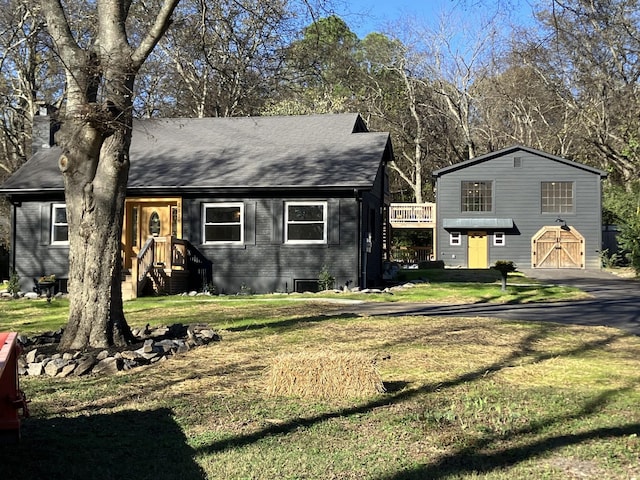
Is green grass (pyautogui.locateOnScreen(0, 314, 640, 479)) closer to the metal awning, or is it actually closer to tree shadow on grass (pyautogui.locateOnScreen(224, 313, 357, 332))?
tree shadow on grass (pyautogui.locateOnScreen(224, 313, 357, 332))

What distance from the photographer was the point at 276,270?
20281 millimetres

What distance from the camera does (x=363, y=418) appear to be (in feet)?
19.6

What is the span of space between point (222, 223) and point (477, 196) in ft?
58.2

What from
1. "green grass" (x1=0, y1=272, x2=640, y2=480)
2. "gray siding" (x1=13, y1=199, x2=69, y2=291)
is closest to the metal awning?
"gray siding" (x1=13, y1=199, x2=69, y2=291)

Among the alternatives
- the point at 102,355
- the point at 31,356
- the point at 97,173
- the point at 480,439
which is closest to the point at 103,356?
the point at 102,355

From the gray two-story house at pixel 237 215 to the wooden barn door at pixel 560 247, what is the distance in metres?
14.1

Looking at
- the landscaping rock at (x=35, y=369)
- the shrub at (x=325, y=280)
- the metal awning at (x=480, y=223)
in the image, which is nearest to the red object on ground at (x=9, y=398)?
the landscaping rock at (x=35, y=369)

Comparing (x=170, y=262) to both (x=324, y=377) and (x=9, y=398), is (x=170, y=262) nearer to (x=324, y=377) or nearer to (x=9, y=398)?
(x=324, y=377)

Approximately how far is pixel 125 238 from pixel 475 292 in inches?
421

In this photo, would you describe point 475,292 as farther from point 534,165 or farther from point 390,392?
point 534,165

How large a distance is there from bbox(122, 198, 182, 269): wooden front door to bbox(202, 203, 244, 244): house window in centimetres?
108

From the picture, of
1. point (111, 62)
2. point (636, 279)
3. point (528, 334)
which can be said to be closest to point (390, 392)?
point (528, 334)

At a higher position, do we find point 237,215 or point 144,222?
point 237,215

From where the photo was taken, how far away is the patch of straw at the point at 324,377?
22.0ft
